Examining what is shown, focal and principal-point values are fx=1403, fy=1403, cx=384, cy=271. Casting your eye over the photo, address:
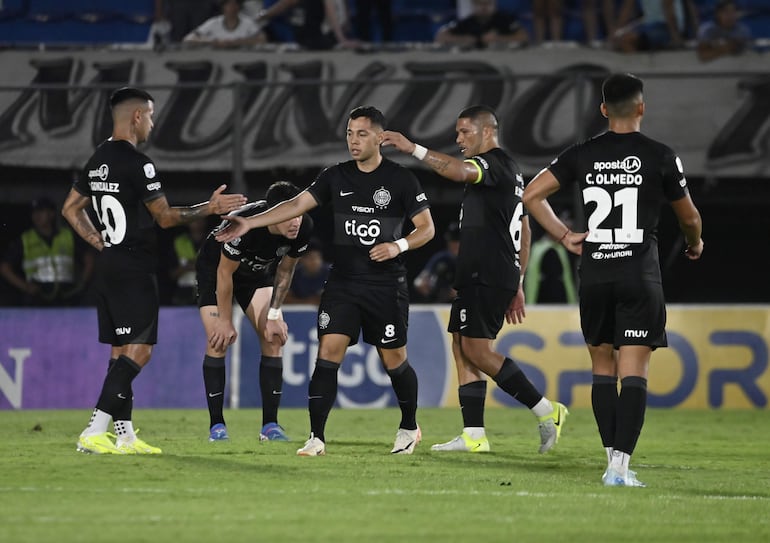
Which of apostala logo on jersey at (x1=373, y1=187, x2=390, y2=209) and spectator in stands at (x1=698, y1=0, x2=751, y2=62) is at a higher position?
spectator in stands at (x1=698, y1=0, x2=751, y2=62)

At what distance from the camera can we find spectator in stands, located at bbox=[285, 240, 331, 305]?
15.9 meters

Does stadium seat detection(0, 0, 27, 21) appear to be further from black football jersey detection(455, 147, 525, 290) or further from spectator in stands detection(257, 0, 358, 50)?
black football jersey detection(455, 147, 525, 290)

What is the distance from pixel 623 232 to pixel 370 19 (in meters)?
11.3

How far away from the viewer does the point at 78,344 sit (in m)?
15.1

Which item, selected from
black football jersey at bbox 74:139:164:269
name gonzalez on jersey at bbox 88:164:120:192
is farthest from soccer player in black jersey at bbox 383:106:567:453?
name gonzalez on jersey at bbox 88:164:120:192

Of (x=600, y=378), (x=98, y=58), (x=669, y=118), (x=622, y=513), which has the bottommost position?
(x=622, y=513)

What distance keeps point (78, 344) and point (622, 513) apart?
31.4 ft

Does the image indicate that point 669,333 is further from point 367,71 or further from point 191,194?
point 191,194

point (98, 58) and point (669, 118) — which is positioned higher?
point (98, 58)

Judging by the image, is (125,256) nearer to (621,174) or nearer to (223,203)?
(223,203)

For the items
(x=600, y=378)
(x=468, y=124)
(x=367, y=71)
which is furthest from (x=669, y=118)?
(x=600, y=378)

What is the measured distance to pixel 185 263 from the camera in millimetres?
15891

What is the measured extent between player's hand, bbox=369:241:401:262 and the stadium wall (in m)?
6.45

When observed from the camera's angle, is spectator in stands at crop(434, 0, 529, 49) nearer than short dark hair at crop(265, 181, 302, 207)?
No
